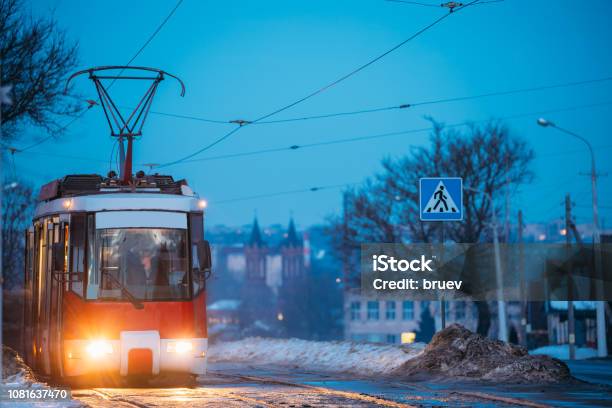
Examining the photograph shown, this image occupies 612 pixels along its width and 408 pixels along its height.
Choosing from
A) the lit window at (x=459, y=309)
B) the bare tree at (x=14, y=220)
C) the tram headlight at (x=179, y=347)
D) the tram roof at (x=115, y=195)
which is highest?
the bare tree at (x=14, y=220)

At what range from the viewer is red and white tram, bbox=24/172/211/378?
18.6 m

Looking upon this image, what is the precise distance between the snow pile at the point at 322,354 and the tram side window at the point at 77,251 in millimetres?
9764

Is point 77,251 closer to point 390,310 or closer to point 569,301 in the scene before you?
point 569,301

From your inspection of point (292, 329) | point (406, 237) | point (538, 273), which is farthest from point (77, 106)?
point (292, 329)

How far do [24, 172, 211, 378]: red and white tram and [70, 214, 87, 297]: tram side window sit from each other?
0.02 meters

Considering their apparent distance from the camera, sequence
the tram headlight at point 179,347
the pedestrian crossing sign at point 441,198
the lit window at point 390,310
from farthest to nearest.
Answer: the lit window at point 390,310 < the pedestrian crossing sign at point 441,198 < the tram headlight at point 179,347

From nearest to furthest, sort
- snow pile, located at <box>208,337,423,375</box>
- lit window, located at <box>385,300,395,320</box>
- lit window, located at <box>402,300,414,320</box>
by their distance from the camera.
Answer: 1. snow pile, located at <box>208,337,423,375</box>
2. lit window, located at <box>385,300,395,320</box>
3. lit window, located at <box>402,300,414,320</box>

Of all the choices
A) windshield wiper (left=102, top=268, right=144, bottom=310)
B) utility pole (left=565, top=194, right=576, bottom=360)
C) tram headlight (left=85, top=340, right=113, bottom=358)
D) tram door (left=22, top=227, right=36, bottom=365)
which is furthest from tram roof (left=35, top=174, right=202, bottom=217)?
utility pole (left=565, top=194, right=576, bottom=360)

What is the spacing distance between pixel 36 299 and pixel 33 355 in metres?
1.10

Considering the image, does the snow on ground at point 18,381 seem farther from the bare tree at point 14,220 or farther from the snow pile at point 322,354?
the bare tree at point 14,220

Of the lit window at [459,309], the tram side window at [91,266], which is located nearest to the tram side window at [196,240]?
the tram side window at [91,266]

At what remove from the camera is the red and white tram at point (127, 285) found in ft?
61.1

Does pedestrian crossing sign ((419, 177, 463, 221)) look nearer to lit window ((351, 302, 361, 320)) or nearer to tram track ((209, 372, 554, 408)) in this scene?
tram track ((209, 372, 554, 408))

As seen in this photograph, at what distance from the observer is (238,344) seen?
40.3 meters
